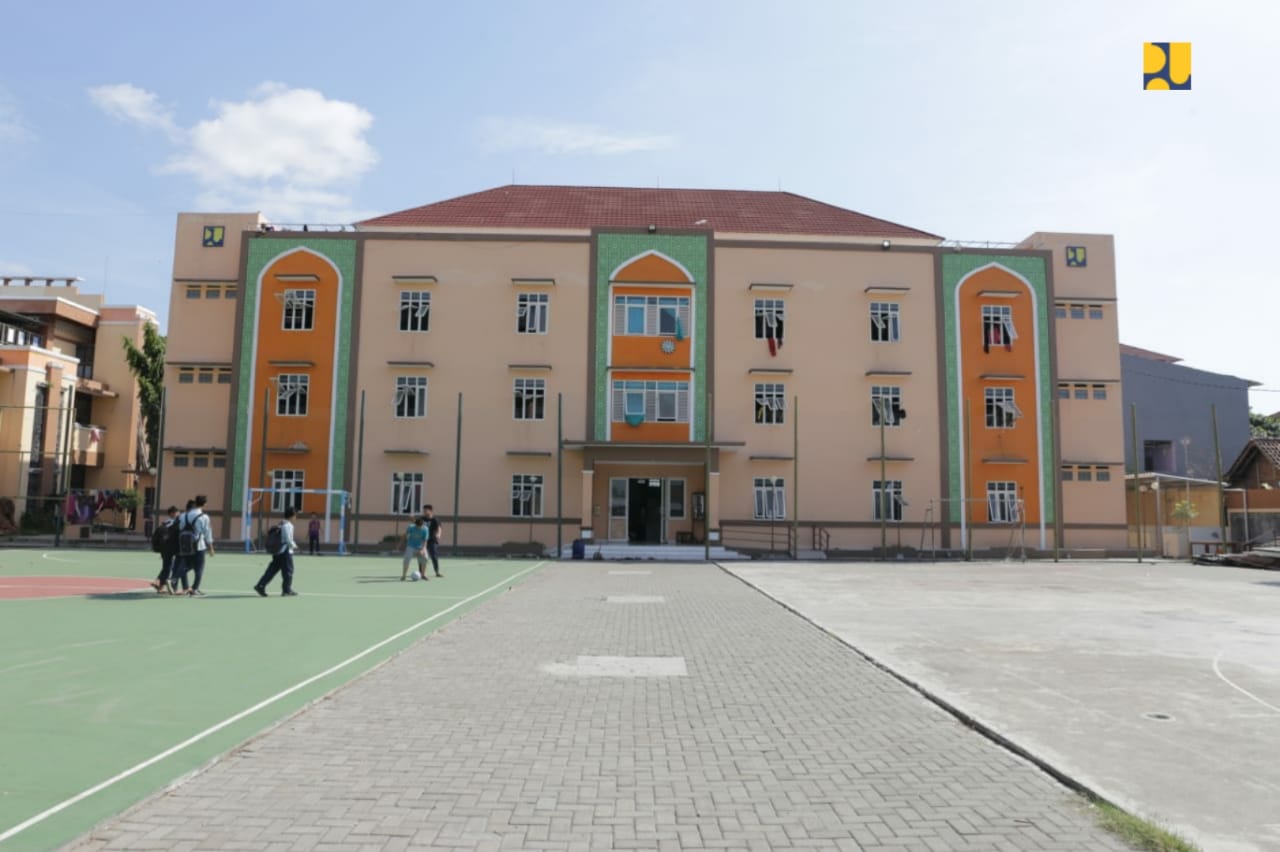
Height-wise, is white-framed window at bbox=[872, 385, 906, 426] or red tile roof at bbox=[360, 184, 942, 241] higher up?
red tile roof at bbox=[360, 184, 942, 241]

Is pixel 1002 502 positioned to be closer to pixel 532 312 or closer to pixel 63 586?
pixel 532 312

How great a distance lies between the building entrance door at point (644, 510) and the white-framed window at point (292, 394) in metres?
14.1

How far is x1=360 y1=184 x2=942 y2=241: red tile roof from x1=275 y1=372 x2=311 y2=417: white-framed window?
297 inches

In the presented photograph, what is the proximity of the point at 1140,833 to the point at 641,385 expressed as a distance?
32.6 metres

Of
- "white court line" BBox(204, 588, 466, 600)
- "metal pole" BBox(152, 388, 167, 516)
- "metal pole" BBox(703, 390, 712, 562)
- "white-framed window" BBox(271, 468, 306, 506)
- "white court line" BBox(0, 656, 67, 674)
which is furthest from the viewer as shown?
"white-framed window" BBox(271, 468, 306, 506)

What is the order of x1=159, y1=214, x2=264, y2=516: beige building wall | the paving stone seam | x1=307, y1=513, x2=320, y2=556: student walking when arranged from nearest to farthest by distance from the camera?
the paving stone seam
x1=307, y1=513, x2=320, y2=556: student walking
x1=159, y1=214, x2=264, y2=516: beige building wall

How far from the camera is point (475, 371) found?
37312 mm

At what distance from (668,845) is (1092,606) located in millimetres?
15010

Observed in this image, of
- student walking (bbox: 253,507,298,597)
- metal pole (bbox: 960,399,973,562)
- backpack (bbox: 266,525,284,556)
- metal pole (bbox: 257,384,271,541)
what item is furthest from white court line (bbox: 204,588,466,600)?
metal pole (bbox: 960,399,973,562)

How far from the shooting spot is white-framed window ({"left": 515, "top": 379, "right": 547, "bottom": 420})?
3706cm

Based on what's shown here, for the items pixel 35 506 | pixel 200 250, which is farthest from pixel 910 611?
pixel 35 506

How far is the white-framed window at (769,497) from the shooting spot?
3691 centimetres

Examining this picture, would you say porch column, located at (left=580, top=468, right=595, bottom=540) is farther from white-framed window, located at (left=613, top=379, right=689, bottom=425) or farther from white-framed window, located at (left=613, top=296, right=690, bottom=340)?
white-framed window, located at (left=613, top=296, right=690, bottom=340)

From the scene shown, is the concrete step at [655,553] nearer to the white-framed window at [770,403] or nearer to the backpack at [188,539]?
the white-framed window at [770,403]
